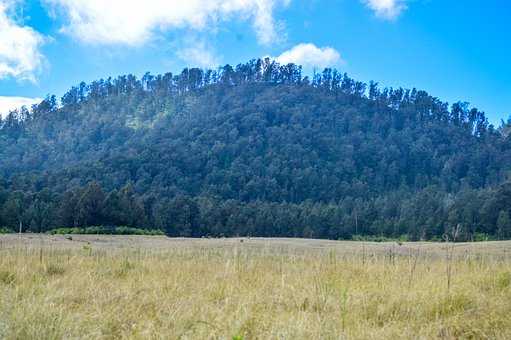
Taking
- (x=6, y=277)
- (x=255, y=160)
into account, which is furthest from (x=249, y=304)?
(x=255, y=160)

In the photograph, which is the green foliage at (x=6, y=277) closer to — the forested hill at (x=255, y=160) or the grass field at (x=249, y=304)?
the grass field at (x=249, y=304)

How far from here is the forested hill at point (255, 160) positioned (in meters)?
53.7

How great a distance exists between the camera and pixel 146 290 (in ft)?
16.7

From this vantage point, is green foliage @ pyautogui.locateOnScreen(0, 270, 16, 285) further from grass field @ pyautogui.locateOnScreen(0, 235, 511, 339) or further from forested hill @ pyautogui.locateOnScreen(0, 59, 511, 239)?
forested hill @ pyautogui.locateOnScreen(0, 59, 511, 239)

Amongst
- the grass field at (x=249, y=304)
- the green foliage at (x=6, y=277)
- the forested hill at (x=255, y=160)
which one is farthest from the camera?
the forested hill at (x=255, y=160)

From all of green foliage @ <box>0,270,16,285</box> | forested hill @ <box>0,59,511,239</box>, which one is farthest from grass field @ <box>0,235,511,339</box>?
forested hill @ <box>0,59,511,239</box>

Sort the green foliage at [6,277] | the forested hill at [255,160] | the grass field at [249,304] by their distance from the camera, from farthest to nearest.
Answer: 1. the forested hill at [255,160]
2. the green foliage at [6,277]
3. the grass field at [249,304]

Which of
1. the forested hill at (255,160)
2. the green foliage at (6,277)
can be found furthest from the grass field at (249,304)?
the forested hill at (255,160)

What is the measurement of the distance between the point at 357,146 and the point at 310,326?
105 meters

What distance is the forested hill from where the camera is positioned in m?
53.7

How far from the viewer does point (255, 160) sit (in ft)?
298

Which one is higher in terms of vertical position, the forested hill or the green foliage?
the forested hill

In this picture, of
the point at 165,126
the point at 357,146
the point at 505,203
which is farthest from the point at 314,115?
the point at 505,203

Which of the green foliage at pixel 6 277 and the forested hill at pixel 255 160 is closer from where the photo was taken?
the green foliage at pixel 6 277
